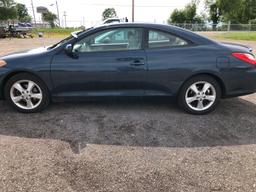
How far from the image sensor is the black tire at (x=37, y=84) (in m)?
4.47

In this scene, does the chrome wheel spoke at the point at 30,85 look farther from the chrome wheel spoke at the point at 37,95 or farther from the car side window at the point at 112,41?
the car side window at the point at 112,41

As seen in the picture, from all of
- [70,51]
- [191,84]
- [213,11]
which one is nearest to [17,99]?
[70,51]

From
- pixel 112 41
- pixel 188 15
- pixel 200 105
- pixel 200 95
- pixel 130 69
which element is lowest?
pixel 200 105

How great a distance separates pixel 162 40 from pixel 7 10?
1827 inches

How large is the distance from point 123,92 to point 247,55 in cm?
214

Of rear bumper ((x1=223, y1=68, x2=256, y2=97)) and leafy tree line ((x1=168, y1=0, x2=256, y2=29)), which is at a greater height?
leafy tree line ((x1=168, y1=0, x2=256, y2=29))

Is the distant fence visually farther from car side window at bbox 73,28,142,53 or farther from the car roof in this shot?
car side window at bbox 73,28,142,53

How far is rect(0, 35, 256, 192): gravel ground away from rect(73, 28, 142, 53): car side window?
3.47 feet

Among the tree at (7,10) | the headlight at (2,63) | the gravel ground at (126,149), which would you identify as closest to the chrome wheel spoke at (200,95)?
the gravel ground at (126,149)

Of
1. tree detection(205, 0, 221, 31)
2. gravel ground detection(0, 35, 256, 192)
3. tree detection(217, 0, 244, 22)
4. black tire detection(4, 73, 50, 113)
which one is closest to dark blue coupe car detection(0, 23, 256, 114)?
black tire detection(4, 73, 50, 113)

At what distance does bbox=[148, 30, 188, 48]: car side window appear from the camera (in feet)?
14.8

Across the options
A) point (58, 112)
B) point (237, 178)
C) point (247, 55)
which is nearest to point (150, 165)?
point (237, 178)

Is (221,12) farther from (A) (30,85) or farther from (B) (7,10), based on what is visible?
(A) (30,85)

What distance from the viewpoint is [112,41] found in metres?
4.59
